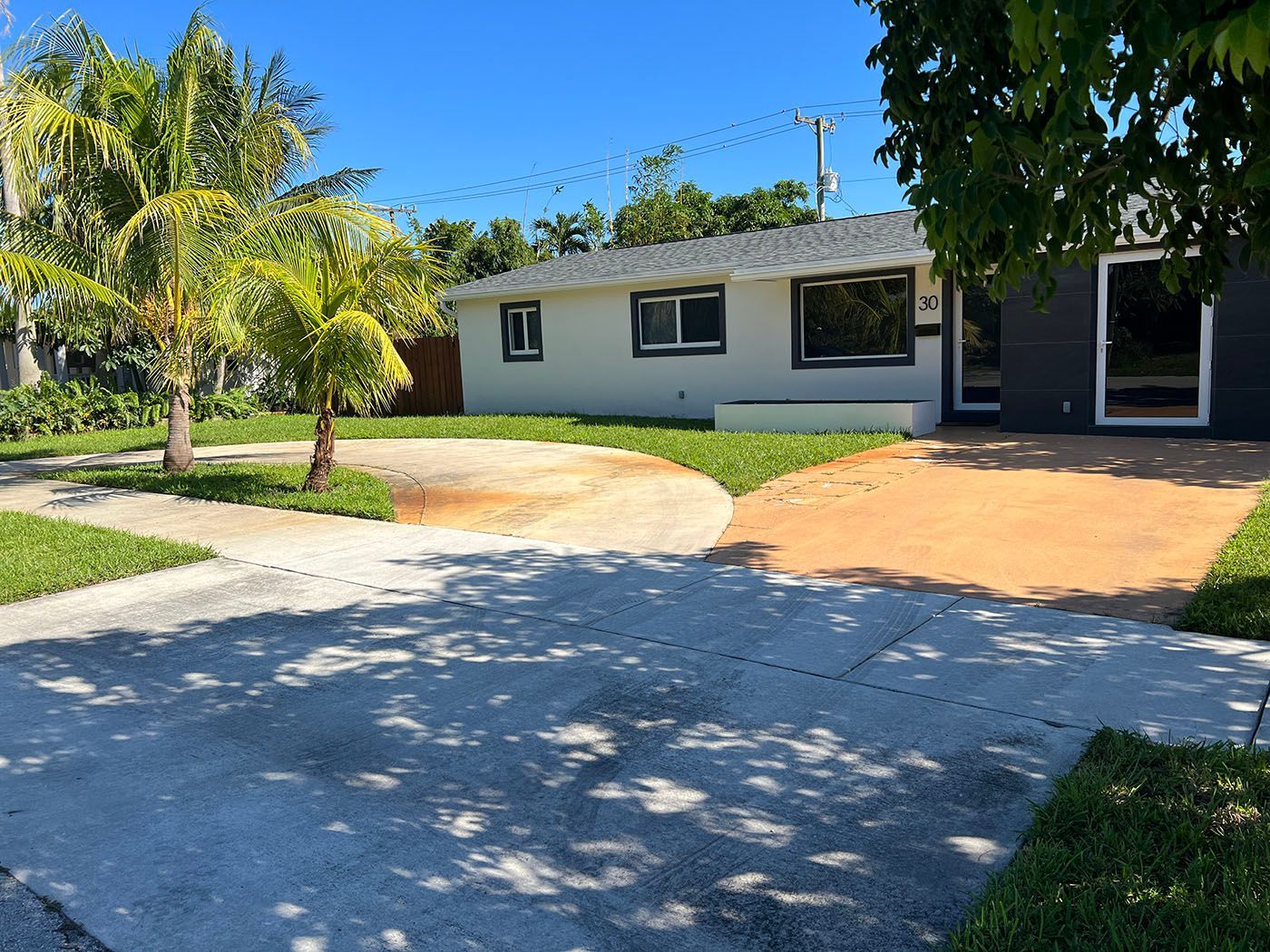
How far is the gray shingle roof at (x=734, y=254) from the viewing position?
51.4 ft

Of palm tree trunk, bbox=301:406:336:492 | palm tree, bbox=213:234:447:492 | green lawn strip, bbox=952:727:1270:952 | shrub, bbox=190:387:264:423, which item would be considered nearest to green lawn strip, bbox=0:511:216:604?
palm tree trunk, bbox=301:406:336:492

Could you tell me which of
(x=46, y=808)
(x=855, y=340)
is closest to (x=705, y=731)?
(x=46, y=808)

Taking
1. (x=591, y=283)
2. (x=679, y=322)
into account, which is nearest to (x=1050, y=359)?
(x=679, y=322)

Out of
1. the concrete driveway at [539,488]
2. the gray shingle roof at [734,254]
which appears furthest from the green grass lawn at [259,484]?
the gray shingle roof at [734,254]

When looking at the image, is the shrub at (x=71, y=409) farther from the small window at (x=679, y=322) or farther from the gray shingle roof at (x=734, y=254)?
the small window at (x=679, y=322)

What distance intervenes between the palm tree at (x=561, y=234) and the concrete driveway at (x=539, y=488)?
103ft

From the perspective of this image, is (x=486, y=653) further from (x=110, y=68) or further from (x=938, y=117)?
(x=110, y=68)

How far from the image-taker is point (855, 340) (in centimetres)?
1599

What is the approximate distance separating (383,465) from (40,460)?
6.38 metres

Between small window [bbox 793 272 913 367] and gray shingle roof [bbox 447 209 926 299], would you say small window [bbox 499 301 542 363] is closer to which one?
gray shingle roof [bbox 447 209 926 299]

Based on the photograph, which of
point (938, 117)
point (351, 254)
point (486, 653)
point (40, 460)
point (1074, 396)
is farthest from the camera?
point (40, 460)

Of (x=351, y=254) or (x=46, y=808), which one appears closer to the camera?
(x=46, y=808)

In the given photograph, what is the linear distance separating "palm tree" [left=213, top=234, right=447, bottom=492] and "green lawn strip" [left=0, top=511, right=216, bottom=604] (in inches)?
90.0

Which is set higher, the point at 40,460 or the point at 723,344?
the point at 723,344
